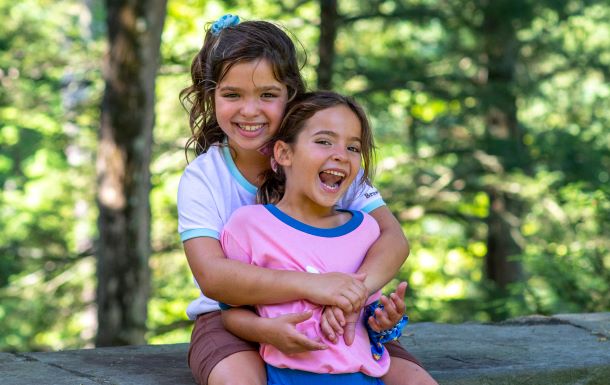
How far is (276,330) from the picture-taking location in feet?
9.16

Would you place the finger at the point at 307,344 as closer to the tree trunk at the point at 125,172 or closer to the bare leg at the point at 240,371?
the bare leg at the point at 240,371

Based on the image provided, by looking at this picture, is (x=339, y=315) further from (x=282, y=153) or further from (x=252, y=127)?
(x=252, y=127)

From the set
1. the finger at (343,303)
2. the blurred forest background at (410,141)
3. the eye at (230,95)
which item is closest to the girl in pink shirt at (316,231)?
the finger at (343,303)

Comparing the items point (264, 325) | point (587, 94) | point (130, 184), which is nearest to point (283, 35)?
point (264, 325)

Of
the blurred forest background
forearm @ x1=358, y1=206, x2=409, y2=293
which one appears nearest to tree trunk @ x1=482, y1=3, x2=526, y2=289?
the blurred forest background

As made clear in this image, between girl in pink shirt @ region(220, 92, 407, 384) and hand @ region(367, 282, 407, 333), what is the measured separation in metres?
0.03

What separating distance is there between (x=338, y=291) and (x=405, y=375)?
49cm

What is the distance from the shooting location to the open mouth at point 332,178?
2.98 metres

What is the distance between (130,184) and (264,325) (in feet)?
15.9

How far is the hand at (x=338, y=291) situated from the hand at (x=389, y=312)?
7cm

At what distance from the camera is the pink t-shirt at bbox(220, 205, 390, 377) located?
2.83m

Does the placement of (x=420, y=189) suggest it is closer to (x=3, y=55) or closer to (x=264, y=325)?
(x=3, y=55)

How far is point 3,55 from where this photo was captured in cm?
1102

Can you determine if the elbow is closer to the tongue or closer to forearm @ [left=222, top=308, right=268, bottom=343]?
the tongue
